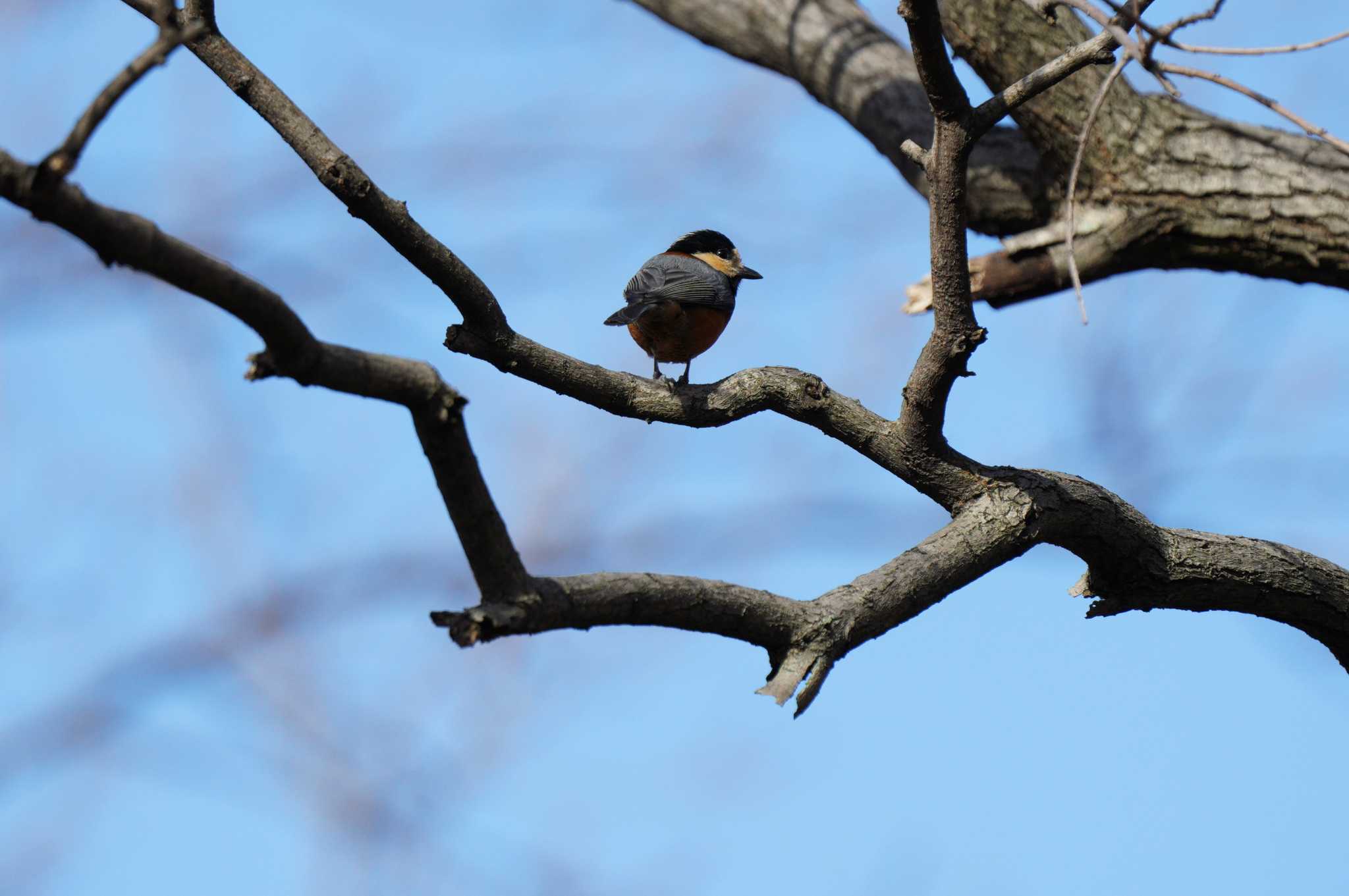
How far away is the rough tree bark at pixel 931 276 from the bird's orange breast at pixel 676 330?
4.26 ft

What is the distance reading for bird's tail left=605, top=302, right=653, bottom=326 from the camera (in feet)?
16.7

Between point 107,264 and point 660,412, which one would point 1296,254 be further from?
point 107,264

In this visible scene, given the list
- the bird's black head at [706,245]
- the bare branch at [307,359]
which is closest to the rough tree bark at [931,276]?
the bare branch at [307,359]

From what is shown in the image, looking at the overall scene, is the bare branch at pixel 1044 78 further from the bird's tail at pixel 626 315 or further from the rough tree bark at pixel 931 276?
the bird's tail at pixel 626 315

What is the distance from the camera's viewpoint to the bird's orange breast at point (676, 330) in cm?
564

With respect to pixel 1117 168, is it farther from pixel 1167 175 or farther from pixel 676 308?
pixel 676 308

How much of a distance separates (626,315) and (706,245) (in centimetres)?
220

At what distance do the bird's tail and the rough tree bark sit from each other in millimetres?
1446

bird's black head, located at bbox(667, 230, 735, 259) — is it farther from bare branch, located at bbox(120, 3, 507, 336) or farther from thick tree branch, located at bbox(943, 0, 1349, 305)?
bare branch, located at bbox(120, 3, 507, 336)

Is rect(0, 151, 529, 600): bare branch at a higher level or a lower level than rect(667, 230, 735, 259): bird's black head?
Result: lower

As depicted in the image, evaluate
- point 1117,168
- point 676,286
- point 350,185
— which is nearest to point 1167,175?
point 1117,168

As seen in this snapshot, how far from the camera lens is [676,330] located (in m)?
5.71

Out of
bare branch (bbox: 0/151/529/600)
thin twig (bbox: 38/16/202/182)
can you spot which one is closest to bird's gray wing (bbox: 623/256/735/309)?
bare branch (bbox: 0/151/529/600)

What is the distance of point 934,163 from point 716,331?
2.78m
